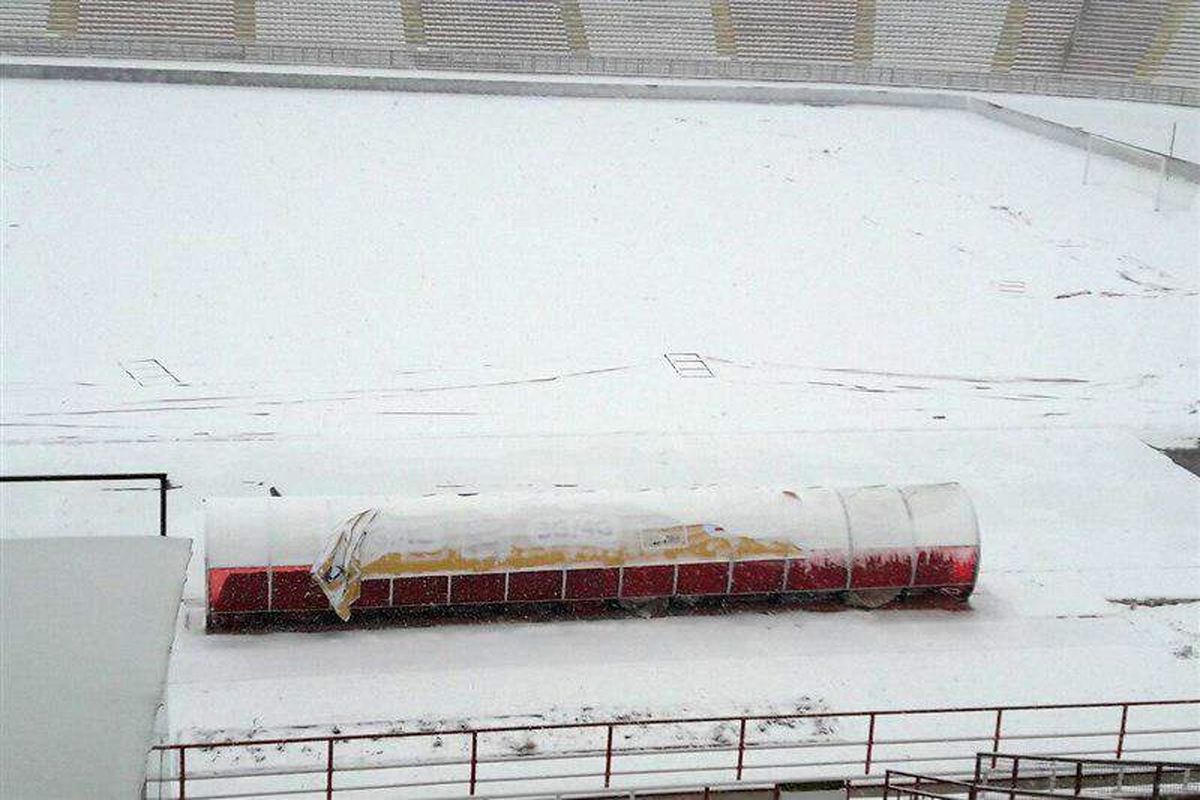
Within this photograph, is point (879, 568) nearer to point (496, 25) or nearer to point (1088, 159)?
point (1088, 159)

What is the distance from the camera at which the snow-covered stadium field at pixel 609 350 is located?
556 inches

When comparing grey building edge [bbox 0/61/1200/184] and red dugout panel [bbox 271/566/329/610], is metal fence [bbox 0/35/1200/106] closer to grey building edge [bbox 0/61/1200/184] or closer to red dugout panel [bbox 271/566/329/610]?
grey building edge [bbox 0/61/1200/184]

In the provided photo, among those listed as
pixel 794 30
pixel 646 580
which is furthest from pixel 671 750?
pixel 794 30

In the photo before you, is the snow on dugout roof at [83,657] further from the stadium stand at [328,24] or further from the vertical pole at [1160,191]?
the stadium stand at [328,24]

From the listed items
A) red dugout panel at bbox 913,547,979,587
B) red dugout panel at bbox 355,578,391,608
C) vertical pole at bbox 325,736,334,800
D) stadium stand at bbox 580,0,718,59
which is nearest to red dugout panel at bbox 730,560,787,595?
red dugout panel at bbox 913,547,979,587

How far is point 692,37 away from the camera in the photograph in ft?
122

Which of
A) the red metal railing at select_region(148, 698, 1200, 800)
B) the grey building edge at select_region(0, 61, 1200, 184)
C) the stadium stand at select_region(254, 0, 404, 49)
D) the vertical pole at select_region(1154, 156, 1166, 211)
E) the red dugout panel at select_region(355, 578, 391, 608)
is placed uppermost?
the stadium stand at select_region(254, 0, 404, 49)

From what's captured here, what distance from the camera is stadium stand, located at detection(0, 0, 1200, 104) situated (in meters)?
34.8

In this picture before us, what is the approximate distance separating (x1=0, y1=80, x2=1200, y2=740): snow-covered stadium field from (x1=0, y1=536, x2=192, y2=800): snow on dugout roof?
3.92 metres

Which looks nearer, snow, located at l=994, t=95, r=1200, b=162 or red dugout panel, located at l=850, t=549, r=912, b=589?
red dugout panel, located at l=850, t=549, r=912, b=589

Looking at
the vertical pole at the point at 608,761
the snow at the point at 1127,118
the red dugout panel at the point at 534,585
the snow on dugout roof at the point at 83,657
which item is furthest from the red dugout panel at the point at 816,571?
the snow at the point at 1127,118

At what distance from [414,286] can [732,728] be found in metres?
12.5

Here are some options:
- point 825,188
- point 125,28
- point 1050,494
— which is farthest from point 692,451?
point 125,28

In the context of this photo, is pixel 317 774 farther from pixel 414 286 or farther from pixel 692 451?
pixel 414 286
